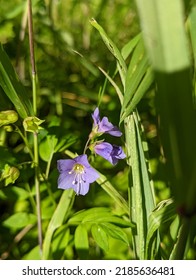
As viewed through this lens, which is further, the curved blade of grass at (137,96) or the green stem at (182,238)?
the curved blade of grass at (137,96)

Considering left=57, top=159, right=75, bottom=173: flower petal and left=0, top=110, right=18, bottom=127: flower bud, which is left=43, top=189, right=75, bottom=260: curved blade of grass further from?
left=0, top=110, right=18, bottom=127: flower bud

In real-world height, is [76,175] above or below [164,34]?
below

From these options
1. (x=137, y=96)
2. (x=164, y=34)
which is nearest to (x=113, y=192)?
(x=137, y=96)

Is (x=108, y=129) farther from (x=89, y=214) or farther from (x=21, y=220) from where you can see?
(x=21, y=220)

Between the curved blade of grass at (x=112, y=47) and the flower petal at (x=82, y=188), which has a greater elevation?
the curved blade of grass at (x=112, y=47)

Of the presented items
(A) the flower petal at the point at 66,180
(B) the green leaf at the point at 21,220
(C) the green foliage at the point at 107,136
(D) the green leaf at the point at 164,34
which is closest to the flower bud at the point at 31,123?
(C) the green foliage at the point at 107,136

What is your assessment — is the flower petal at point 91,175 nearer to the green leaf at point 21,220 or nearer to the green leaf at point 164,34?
the green leaf at point 21,220

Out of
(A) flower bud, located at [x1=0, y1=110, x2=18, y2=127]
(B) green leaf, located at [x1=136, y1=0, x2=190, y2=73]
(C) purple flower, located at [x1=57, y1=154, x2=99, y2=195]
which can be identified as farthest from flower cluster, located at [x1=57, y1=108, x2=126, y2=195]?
(B) green leaf, located at [x1=136, y1=0, x2=190, y2=73]
